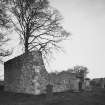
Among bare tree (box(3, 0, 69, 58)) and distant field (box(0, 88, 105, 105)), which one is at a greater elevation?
bare tree (box(3, 0, 69, 58))

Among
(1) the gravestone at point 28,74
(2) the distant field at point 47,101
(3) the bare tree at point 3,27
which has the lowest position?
(2) the distant field at point 47,101

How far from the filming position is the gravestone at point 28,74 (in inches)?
762

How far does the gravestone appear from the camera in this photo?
19.4m

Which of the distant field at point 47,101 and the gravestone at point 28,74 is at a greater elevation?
the gravestone at point 28,74

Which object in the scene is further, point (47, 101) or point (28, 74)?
point (28, 74)

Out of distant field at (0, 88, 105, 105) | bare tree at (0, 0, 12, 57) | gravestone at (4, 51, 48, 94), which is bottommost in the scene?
distant field at (0, 88, 105, 105)

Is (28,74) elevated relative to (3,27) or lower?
lower

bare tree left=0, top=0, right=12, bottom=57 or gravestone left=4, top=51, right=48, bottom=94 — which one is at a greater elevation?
bare tree left=0, top=0, right=12, bottom=57

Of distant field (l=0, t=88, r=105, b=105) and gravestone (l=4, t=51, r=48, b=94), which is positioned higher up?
gravestone (l=4, t=51, r=48, b=94)

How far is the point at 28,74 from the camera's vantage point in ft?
64.6

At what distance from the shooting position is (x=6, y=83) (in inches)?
879

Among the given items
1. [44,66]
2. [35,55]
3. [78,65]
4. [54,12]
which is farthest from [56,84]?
[78,65]

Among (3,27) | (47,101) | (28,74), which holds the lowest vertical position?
(47,101)

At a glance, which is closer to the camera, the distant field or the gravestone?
the distant field
